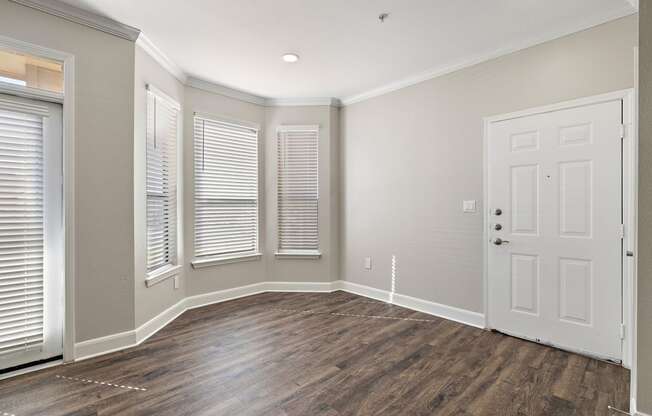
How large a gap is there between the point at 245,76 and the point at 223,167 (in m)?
1.15

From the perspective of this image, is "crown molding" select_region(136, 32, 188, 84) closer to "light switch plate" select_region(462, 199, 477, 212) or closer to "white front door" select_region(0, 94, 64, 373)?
"white front door" select_region(0, 94, 64, 373)

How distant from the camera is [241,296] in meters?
4.42

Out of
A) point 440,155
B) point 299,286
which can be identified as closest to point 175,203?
point 299,286

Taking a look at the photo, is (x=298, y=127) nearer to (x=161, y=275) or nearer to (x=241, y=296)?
(x=241, y=296)

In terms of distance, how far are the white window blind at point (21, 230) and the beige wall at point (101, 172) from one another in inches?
9.4

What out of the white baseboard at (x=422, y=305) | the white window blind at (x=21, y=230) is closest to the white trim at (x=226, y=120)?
the white window blind at (x=21, y=230)

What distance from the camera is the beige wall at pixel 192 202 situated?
155 inches

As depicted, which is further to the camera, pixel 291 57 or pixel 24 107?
pixel 291 57

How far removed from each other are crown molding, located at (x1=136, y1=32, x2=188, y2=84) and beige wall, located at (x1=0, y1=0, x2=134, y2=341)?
15 centimetres

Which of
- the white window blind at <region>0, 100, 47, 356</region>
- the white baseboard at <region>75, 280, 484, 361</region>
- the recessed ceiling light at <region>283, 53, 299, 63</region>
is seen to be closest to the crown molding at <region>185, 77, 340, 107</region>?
the recessed ceiling light at <region>283, 53, 299, 63</region>

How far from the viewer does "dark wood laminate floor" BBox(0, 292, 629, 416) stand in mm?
2027

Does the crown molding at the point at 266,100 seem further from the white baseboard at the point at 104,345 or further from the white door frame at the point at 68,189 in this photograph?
the white baseboard at the point at 104,345
